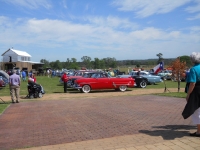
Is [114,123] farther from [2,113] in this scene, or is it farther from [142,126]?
[2,113]

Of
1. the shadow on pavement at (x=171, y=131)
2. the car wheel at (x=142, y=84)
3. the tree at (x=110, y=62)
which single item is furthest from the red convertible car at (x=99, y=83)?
the tree at (x=110, y=62)

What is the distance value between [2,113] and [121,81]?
11.0 meters

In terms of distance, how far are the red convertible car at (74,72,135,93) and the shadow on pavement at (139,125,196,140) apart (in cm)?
1213

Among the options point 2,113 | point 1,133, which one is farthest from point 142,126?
point 2,113

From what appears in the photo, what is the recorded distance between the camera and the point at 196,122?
5.44 m

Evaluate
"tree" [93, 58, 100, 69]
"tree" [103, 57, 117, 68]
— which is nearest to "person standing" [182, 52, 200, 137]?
"tree" [93, 58, 100, 69]

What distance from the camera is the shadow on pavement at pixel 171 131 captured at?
5.61m

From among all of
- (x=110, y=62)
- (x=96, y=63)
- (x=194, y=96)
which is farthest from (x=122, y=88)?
(x=110, y=62)

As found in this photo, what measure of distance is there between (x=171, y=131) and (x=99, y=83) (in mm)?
12683

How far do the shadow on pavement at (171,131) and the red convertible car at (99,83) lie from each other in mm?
12129

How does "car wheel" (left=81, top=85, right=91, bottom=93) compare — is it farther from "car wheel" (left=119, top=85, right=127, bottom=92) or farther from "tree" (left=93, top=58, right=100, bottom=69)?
"tree" (left=93, top=58, right=100, bottom=69)

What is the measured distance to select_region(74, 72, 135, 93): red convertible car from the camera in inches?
725

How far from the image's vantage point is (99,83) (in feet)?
60.9

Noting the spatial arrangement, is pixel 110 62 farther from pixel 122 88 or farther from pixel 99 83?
pixel 99 83
